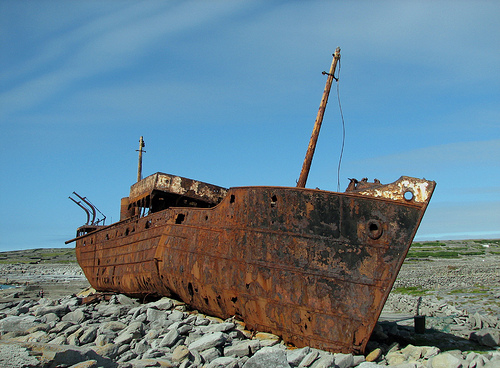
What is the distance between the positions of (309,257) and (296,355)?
4.29ft

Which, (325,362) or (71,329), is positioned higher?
(325,362)

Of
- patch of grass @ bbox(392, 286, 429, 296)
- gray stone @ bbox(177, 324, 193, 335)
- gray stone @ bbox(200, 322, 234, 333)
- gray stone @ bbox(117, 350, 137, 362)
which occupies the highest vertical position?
gray stone @ bbox(200, 322, 234, 333)

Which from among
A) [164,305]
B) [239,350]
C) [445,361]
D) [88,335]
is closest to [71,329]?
[88,335]

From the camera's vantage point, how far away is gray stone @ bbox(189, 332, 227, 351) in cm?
634

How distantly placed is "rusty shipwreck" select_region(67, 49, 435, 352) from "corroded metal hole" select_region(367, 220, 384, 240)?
0.01 m

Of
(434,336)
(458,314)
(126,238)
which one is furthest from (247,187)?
(458,314)

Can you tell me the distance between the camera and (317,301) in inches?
247

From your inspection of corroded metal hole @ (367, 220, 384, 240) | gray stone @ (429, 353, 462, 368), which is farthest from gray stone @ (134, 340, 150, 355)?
gray stone @ (429, 353, 462, 368)

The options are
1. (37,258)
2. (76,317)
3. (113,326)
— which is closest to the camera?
(113,326)

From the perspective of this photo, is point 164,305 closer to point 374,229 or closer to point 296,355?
point 296,355

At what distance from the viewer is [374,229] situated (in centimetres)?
618

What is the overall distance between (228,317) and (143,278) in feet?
11.2

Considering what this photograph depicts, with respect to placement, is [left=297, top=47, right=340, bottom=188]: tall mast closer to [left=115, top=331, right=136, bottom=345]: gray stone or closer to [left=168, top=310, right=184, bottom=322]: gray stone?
[left=168, top=310, right=184, bottom=322]: gray stone

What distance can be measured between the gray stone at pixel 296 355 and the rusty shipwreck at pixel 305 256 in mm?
304
